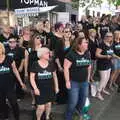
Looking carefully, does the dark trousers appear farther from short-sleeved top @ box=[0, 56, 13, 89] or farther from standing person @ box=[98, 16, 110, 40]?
standing person @ box=[98, 16, 110, 40]

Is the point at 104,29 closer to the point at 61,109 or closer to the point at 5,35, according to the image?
the point at 5,35

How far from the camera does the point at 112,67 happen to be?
34.0 feet

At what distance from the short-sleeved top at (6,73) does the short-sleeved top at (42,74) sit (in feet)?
1.91

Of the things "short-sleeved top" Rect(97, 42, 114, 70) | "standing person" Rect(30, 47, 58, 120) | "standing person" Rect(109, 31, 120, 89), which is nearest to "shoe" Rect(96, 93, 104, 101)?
"short-sleeved top" Rect(97, 42, 114, 70)

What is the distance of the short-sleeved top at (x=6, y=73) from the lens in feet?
22.8

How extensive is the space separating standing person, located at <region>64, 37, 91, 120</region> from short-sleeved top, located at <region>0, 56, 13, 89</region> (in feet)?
3.27

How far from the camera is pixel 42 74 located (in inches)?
260

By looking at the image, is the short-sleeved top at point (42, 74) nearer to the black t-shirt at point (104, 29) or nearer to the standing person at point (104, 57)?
the standing person at point (104, 57)

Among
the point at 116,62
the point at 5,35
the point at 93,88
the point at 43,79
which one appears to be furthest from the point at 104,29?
the point at 43,79

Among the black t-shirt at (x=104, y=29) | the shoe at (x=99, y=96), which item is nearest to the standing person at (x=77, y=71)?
the shoe at (x=99, y=96)

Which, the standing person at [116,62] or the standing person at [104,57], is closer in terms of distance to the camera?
the standing person at [104,57]

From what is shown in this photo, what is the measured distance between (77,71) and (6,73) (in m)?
1.25

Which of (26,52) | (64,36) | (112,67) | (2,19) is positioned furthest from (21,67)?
(2,19)

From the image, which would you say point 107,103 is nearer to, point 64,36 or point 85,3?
point 64,36
